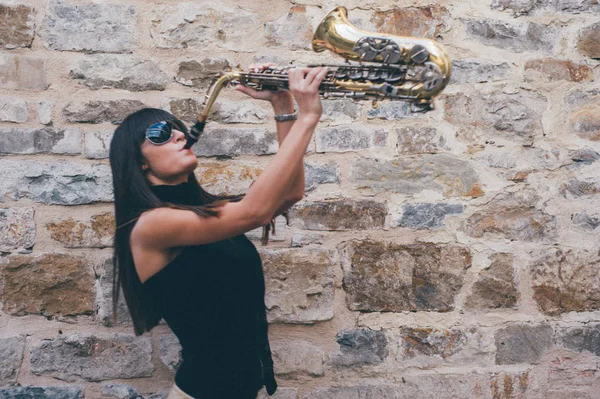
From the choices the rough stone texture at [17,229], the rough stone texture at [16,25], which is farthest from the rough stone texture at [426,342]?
the rough stone texture at [16,25]

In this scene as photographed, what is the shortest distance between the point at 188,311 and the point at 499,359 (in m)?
1.45

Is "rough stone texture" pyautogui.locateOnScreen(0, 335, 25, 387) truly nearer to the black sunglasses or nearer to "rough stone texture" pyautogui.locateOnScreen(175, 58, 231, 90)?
the black sunglasses

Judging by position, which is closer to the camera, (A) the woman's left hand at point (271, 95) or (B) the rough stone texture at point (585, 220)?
(A) the woman's left hand at point (271, 95)

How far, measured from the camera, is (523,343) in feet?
9.09

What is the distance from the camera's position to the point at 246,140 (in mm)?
2705

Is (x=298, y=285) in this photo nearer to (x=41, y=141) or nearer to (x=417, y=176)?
(x=417, y=176)

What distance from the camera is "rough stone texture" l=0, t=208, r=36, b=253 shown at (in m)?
2.57

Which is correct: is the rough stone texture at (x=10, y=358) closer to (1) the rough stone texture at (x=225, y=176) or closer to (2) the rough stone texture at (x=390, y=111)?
(1) the rough stone texture at (x=225, y=176)

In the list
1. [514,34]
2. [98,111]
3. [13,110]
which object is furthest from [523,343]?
[13,110]

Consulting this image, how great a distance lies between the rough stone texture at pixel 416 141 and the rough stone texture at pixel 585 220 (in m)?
0.64

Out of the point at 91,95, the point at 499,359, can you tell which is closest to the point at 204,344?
the point at 91,95

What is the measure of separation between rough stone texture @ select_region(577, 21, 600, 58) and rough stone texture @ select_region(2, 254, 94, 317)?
223 cm

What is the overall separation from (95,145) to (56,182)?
0.68ft

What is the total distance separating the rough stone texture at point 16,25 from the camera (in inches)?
102
